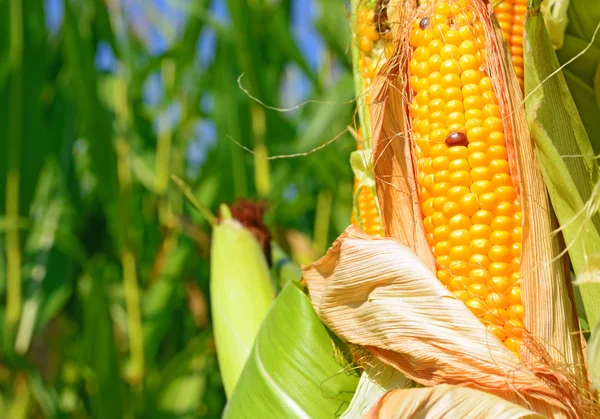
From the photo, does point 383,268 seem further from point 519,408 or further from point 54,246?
point 54,246

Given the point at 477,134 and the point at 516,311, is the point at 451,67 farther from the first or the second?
the point at 516,311

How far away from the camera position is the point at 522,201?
2.03 ft

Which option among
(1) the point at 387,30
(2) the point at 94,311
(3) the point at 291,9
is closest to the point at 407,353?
(1) the point at 387,30

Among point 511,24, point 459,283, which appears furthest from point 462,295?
point 511,24

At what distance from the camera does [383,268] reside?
63cm

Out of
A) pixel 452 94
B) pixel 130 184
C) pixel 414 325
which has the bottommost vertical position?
pixel 130 184

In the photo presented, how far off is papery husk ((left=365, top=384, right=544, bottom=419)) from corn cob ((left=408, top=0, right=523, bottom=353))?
0.07 metres

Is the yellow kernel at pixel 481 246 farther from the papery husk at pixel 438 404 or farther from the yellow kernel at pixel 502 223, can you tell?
the papery husk at pixel 438 404

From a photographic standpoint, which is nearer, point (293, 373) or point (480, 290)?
point (480, 290)

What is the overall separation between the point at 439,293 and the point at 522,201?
0.12 metres

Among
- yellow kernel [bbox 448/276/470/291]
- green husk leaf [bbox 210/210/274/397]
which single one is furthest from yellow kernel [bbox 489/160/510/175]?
green husk leaf [bbox 210/210/274/397]

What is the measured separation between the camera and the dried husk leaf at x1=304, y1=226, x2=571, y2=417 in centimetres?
57

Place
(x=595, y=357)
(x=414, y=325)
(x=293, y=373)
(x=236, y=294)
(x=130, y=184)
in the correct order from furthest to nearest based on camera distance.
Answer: (x=130, y=184)
(x=236, y=294)
(x=293, y=373)
(x=414, y=325)
(x=595, y=357)

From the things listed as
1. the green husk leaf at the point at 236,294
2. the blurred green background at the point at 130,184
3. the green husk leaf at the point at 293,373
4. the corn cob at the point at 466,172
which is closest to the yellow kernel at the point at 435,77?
the corn cob at the point at 466,172
